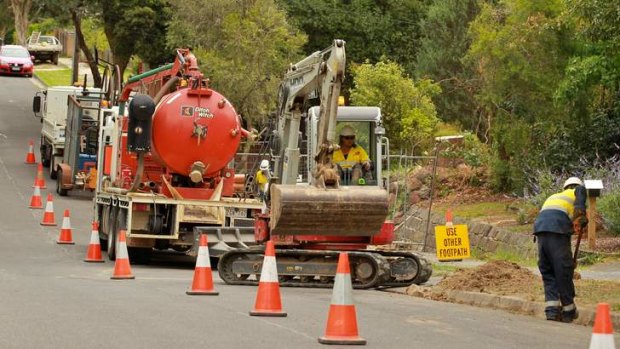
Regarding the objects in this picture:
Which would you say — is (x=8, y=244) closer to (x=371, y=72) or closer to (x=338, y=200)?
(x=338, y=200)

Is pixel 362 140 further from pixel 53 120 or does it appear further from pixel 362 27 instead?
pixel 362 27

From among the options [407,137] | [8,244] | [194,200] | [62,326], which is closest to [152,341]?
[62,326]

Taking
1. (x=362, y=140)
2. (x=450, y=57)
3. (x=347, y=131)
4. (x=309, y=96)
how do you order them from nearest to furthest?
(x=347, y=131)
(x=309, y=96)
(x=362, y=140)
(x=450, y=57)

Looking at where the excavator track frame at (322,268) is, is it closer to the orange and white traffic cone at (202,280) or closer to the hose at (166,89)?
the orange and white traffic cone at (202,280)

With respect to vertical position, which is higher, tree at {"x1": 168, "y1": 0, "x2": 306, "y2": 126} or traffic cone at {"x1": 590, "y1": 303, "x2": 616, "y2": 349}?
tree at {"x1": 168, "y1": 0, "x2": 306, "y2": 126}

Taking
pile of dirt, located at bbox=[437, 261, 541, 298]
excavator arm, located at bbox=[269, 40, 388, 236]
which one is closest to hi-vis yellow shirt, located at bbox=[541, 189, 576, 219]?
pile of dirt, located at bbox=[437, 261, 541, 298]

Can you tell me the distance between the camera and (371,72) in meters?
38.8

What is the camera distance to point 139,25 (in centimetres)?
5112

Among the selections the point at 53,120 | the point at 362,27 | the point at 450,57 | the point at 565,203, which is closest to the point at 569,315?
the point at 565,203

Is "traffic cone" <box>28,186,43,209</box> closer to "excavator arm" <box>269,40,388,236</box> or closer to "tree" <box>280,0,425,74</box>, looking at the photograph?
"excavator arm" <box>269,40,388,236</box>

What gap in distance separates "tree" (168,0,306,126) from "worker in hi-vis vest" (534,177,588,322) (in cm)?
2672

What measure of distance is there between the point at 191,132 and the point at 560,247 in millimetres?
10061

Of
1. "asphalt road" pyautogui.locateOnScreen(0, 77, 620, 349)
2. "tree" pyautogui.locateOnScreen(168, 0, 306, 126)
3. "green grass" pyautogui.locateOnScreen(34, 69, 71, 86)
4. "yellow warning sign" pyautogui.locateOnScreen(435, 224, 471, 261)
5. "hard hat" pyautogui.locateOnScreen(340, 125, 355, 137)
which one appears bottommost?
"asphalt road" pyautogui.locateOnScreen(0, 77, 620, 349)

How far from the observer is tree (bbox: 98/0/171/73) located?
166 feet
